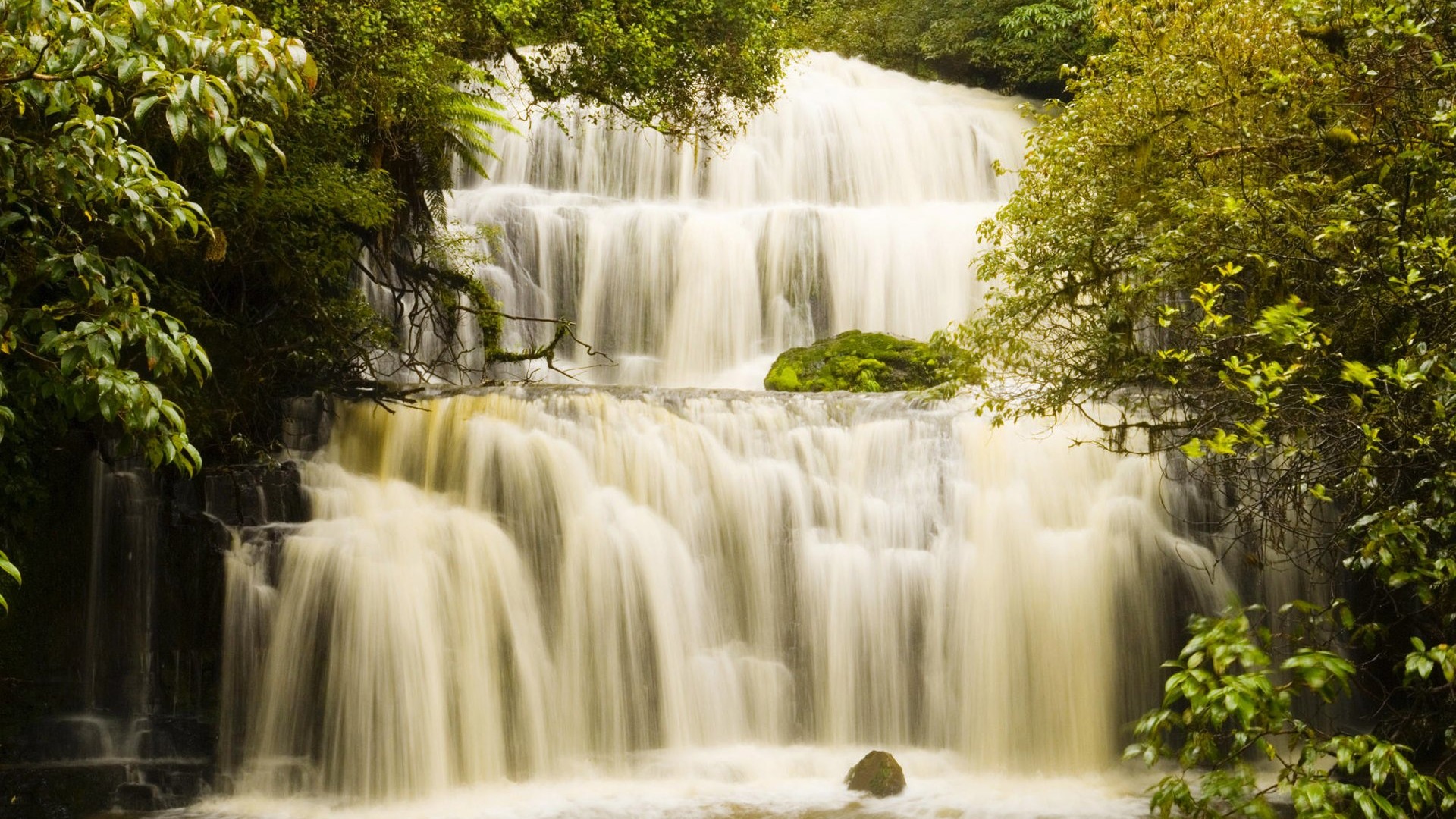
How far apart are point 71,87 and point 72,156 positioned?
283 mm

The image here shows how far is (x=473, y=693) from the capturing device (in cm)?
923

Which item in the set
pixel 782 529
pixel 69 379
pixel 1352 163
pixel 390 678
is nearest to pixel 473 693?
pixel 390 678

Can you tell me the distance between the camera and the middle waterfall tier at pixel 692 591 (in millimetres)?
9000

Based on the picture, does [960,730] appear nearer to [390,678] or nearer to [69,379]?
[390,678]

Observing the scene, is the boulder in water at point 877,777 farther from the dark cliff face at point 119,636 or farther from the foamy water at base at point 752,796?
the dark cliff face at point 119,636

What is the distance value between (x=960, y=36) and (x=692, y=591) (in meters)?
17.7

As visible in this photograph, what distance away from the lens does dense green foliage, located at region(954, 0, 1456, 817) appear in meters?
5.44

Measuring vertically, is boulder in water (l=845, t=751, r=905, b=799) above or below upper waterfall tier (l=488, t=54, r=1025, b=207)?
below

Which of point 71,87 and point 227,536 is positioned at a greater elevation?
point 71,87

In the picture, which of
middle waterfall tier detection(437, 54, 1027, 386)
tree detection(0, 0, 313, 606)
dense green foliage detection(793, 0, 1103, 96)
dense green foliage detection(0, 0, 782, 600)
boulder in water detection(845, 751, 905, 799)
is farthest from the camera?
dense green foliage detection(793, 0, 1103, 96)

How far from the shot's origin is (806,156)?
19.5 metres

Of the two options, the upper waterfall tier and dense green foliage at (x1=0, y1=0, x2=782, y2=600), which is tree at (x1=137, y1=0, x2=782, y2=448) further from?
the upper waterfall tier

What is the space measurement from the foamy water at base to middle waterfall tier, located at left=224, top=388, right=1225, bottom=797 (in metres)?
0.19

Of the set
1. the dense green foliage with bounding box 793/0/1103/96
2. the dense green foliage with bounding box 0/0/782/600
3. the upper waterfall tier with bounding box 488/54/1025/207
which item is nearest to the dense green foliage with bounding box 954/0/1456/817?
the dense green foliage with bounding box 0/0/782/600
